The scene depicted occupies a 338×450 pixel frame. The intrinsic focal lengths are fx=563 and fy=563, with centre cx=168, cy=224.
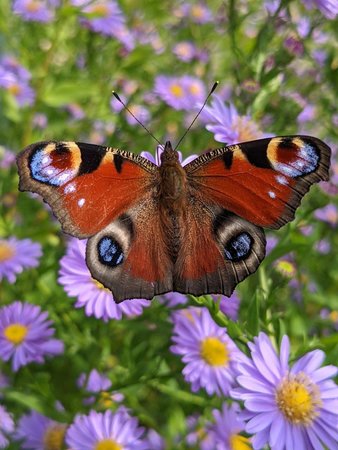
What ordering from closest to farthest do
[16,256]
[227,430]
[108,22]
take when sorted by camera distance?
[227,430], [16,256], [108,22]

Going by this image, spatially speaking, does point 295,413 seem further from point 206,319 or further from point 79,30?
point 79,30

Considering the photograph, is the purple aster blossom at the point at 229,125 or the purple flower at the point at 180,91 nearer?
the purple aster blossom at the point at 229,125

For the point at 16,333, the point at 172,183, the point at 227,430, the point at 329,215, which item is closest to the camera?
the point at 172,183

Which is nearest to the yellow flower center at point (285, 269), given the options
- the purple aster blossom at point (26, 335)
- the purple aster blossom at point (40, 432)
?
the purple aster blossom at point (26, 335)

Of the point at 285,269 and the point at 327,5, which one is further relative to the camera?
the point at 327,5

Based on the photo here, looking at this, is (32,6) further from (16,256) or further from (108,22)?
(16,256)

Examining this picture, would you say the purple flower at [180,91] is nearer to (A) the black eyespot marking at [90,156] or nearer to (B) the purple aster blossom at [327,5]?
(B) the purple aster blossom at [327,5]

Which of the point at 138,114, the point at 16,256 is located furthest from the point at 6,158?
the point at 16,256
